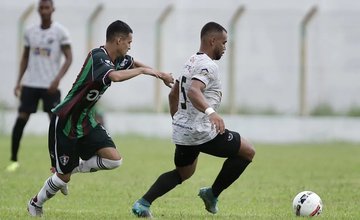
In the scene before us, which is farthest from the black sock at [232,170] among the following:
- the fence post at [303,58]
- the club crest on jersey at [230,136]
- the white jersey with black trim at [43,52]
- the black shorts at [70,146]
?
the fence post at [303,58]

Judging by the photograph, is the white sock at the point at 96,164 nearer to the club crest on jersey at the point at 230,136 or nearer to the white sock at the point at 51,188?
the white sock at the point at 51,188

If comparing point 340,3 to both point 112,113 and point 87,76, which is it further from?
point 87,76

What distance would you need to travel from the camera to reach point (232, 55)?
25.5 metres

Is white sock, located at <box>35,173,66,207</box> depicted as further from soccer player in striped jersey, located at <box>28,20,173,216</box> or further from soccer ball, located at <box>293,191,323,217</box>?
soccer ball, located at <box>293,191,323,217</box>

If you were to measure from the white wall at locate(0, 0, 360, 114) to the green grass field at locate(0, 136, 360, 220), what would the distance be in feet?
16.1

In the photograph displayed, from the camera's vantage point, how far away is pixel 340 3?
2608cm

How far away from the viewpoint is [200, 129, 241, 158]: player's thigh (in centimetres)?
965

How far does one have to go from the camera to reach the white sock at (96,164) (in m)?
9.91

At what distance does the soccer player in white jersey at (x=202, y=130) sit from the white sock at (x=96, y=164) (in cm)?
47

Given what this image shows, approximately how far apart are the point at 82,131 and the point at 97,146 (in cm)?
21

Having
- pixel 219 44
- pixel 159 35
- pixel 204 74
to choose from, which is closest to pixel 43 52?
pixel 219 44

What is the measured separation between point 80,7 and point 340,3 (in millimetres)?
6883

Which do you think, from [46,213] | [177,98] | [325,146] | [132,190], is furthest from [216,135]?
[325,146]

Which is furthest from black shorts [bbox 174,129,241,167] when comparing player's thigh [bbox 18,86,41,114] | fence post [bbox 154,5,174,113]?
fence post [bbox 154,5,174,113]
